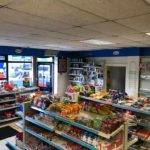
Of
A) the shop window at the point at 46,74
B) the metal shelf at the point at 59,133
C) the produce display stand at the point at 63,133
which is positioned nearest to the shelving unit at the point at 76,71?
the shop window at the point at 46,74

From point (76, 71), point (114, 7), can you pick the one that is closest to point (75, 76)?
point (76, 71)

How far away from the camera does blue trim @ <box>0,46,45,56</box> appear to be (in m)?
7.76

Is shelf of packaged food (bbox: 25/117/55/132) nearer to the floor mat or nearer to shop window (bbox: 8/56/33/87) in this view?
the floor mat

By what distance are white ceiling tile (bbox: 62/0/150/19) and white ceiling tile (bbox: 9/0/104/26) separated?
6.2 inches

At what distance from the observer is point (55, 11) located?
2.57 metres

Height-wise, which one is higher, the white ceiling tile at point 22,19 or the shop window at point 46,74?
the white ceiling tile at point 22,19

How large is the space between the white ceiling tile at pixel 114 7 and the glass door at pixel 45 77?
23.9 ft

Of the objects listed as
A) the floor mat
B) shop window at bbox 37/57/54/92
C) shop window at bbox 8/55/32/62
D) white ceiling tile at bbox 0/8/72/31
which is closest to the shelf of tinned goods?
white ceiling tile at bbox 0/8/72/31

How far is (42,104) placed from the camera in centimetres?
432

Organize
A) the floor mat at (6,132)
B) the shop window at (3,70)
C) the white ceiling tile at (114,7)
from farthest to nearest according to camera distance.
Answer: the shop window at (3,70) → the floor mat at (6,132) → the white ceiling tile at (114,7)

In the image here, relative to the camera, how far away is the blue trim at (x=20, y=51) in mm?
7758

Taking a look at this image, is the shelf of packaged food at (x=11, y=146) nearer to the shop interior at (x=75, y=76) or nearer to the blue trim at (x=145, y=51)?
the shop interior at (x=75, y=76)

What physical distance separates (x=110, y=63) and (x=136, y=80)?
1.58 m

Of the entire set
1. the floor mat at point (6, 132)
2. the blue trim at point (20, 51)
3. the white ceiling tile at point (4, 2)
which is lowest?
the floor mat at point (6, 132)
